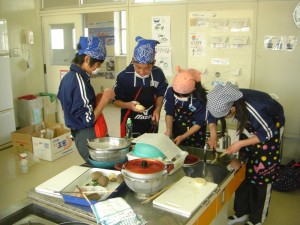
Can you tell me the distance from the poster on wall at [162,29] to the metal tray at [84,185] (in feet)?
8.39

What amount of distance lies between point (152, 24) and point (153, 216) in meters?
2.98

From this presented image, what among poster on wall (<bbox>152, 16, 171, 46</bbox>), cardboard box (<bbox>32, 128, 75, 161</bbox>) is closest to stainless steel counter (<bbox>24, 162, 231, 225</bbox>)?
cardboard box (<bbox>32, 128, 75, 161</bbox>)

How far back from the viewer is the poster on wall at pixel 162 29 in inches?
143

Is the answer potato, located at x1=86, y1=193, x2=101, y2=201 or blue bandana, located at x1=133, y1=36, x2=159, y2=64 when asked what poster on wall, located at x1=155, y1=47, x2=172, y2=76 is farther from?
potato, located at x1=86, y1=193, x2=101, y2=201

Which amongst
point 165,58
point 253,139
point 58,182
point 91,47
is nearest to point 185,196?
point 58,182

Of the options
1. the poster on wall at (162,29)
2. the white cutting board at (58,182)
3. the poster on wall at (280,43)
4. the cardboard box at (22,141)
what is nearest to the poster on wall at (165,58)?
the poster on wall at (162,29)

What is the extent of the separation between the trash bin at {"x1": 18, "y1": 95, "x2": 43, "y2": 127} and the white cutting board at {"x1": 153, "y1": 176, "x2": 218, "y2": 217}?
360 cm

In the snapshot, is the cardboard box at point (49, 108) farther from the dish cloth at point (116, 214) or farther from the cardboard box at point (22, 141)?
the dish cloth at point (116, 214)

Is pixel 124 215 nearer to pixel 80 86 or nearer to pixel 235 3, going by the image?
pixel 80 86

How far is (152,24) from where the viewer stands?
370cm

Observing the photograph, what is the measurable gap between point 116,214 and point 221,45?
2712mm

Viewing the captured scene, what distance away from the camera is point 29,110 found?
4.41m

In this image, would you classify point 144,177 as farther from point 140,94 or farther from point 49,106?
point 49,106

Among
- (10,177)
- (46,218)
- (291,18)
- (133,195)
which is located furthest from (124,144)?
(291,18)
